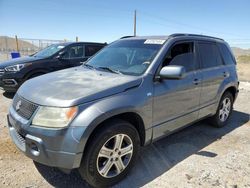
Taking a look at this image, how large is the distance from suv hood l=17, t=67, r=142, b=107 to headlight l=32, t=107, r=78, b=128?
0.19 ft

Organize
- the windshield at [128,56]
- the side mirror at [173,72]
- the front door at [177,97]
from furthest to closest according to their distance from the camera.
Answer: the windshield at [128,56]
the front door at [177,97]
the side mirror at [173,72]

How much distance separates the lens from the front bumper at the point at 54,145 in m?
2.49

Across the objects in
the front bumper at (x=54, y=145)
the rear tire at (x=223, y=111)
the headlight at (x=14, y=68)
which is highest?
the headlight at (x=14, y=68)

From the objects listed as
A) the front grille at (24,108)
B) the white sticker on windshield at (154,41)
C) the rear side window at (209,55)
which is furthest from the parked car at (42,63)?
the rear side window at (209,55)

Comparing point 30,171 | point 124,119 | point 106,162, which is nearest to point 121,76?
point 124,119

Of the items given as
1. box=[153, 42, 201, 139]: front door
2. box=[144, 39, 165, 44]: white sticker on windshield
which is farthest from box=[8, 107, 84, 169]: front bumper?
box=[144, 39, 165, 44]: white sticker on windshield

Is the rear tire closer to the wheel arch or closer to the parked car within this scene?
the wheel arch

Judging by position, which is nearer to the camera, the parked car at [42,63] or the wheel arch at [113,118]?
the wheel arch at [113,118]

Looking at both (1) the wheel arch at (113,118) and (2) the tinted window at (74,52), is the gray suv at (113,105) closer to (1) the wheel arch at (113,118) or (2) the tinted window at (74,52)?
(1) the wheel arch at (113,118)

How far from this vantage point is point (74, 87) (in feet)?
9.59

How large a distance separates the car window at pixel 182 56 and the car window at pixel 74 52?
4.79 m

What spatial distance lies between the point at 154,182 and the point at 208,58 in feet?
8.62

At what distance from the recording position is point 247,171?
341 cm

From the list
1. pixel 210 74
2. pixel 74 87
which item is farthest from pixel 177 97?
pixel 74 87
